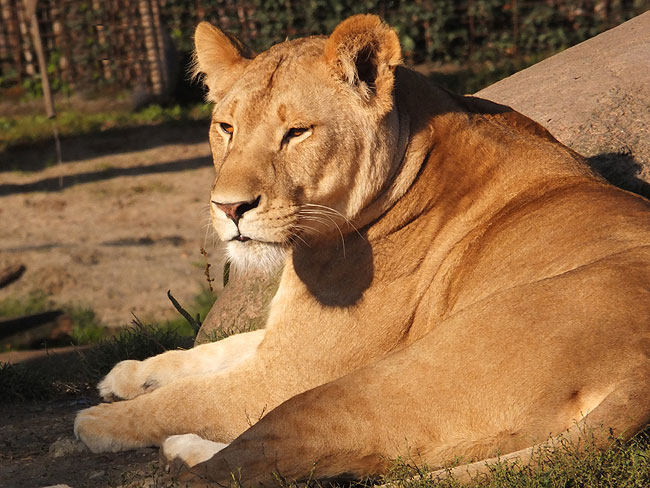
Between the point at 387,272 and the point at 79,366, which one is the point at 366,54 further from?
the point at 79,366

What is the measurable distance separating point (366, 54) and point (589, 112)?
2.00 m

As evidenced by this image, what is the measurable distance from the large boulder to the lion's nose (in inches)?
65.8

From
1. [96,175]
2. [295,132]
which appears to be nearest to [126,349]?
[295,132]

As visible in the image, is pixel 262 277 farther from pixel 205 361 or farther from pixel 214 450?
pixel 214 450

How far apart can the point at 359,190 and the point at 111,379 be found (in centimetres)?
171

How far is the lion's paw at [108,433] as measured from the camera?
4074mm

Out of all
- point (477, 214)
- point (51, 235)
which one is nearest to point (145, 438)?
point (477, 214)

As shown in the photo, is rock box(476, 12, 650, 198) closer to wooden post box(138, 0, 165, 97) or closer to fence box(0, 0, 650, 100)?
fence box(0, 0, 650, 100)

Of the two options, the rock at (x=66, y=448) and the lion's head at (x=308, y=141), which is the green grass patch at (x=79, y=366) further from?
the lion's head at (x=308, y=141)

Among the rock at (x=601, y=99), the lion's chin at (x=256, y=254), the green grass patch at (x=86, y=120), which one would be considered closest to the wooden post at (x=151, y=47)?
the green grass patch at (x=86, y=120)

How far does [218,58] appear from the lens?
4.36m

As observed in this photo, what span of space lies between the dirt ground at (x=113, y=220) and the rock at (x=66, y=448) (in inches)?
156

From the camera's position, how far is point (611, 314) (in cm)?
300

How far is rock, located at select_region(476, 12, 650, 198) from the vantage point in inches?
202
